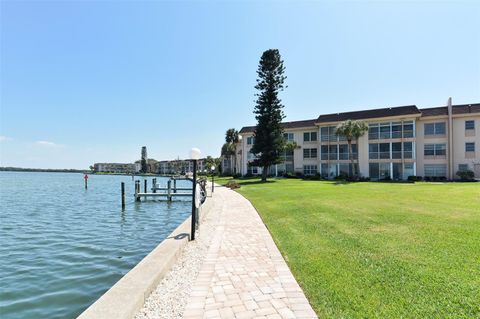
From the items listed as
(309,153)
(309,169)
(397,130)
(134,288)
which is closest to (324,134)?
(309,153)

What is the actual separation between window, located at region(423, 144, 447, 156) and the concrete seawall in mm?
41786

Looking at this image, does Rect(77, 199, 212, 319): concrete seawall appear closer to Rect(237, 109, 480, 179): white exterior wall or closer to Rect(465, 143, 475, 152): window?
Rect(237, 109, 480, 179): white exterior wall

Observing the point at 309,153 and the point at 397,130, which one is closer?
the point at 397,130

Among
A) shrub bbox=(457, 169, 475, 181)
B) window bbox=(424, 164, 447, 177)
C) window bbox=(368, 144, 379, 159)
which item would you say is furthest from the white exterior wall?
shrub bbox=(457, 169, 475, 181)

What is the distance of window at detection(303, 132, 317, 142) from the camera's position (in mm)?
48509

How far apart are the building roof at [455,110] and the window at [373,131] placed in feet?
20.1

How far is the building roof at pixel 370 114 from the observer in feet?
128

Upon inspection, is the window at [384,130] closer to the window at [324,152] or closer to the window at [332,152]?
the window at [332,152]

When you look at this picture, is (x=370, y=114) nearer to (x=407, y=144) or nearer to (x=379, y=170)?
(x=407, y=144)

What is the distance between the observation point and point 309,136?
161 ft

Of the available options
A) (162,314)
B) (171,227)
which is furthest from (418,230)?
(171,227)

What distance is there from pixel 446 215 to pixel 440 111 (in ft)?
114

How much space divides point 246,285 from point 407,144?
1619 inches

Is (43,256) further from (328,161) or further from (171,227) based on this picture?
(328,161)
